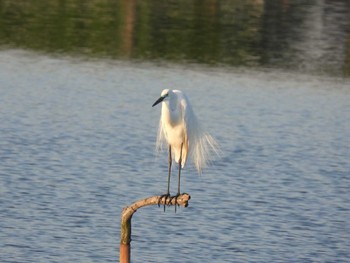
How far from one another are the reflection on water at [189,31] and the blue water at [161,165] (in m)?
2.11

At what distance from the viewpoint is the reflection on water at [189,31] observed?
39.0 metres

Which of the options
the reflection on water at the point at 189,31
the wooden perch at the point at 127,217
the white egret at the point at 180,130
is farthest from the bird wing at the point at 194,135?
the reflection on water at the point at 189,31

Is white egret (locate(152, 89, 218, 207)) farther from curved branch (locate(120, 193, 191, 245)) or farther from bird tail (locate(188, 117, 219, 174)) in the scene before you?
curved branch (locate(120, 193, 191, 245))

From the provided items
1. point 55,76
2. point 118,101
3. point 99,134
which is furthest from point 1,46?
point 99,134

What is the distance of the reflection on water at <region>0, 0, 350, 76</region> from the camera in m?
39.0

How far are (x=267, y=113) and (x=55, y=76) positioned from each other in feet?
23.6

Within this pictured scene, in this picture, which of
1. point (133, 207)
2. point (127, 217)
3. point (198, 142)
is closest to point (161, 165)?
point (198, 142)

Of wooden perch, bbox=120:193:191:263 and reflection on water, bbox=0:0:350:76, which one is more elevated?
wooden perch, bbox=120:193:191:263

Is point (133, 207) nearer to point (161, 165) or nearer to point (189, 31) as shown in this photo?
point (161, 165)

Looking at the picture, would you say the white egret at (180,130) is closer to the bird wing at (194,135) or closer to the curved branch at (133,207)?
the bird wing at (194,135)

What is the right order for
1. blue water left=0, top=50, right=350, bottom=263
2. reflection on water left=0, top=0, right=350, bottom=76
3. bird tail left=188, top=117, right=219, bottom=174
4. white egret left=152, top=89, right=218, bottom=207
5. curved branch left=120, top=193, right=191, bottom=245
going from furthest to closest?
1. reflection on water left=0, top=0, right=350, bottom=76
2. blue water left=0, top=50, right=350, bottom=263
3. bird tail left=188, top=117, right=219, bottom=174
4. white egret left=152, top=89, right=218, bottom=207
5. curved branch left=120, top=193, right=191, bottom=245

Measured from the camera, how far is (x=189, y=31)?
4284 centimetres

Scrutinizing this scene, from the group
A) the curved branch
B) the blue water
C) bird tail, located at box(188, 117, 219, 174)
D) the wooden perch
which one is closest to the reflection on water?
the blue water

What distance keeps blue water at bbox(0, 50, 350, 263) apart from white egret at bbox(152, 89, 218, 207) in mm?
3150
